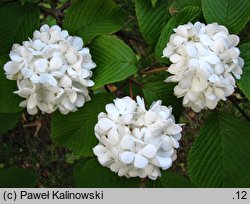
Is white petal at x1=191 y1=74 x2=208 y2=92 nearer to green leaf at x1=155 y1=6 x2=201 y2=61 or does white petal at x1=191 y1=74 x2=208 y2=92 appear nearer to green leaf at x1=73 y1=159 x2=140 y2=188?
green leaf at x1=155 y1=6 x2=201 y2=61

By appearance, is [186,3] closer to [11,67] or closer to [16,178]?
[11,67]

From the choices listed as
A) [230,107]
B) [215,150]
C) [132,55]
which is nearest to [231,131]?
[215,150]

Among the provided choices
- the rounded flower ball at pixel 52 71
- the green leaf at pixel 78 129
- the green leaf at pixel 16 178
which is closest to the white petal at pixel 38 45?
the rounded flower ball at pixel 52 71

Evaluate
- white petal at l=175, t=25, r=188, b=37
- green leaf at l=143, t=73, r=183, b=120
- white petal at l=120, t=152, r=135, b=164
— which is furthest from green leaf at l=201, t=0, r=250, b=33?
white petal at l=120, t=152, r=135, b=164

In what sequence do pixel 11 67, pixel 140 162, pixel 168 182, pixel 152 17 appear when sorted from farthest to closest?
pixel 168 182 < pixel 152 17 < pixel 11 67 < pixel 140 162

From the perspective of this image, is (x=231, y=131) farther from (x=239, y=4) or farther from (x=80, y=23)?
(x=80, y=23)

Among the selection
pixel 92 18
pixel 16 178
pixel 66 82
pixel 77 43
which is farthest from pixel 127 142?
pixel 16 178

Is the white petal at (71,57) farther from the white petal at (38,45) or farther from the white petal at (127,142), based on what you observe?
the white petal at (127,142)
